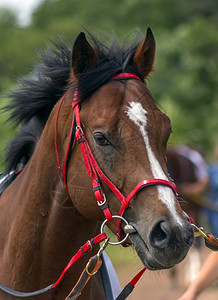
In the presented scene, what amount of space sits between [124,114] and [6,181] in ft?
3.78

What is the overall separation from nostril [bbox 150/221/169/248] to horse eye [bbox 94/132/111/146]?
52 centimetres

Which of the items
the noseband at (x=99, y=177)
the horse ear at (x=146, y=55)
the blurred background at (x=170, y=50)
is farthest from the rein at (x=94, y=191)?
the blurred background at (x=170, y=50)

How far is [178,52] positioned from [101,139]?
22797 mm

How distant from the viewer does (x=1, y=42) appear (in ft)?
94.6

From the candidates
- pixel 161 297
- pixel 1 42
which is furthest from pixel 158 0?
pixel 161 297

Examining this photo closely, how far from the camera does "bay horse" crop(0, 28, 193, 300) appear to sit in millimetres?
2635

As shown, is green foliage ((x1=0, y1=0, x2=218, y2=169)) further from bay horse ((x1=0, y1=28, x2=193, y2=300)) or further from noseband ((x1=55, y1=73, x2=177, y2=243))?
noseband ((x1=55, y1=73, x2=177, y2=243))

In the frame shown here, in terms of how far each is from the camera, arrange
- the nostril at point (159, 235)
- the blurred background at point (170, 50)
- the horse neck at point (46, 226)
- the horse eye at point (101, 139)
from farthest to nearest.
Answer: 1. the blurred background at point (170, 50)
2. the horse neck at point (46, 226)
3. the horse eye at point (101, 139)
4. the nostril at point (159, 235)

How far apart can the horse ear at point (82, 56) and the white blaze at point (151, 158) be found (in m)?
0.39

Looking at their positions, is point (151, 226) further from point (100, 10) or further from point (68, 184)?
point (100, 10)

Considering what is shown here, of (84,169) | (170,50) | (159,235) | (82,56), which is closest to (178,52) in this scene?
(170,50)

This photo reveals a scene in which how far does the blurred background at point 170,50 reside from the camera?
16.9m

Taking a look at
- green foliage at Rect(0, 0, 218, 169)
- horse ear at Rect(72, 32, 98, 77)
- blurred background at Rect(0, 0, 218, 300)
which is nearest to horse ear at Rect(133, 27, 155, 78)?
horse ear at Rect(72, 32, 98, 77)

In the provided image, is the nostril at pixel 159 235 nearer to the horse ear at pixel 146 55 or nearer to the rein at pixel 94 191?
the rein at pixel 94 191
